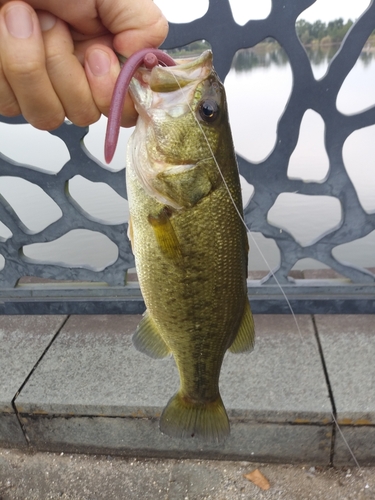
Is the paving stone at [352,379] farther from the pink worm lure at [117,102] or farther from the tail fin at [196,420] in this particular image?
the pink worm lure at [117,102]

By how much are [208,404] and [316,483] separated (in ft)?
4.06

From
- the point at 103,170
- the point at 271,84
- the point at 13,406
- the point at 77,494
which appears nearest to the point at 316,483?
the point at 77,494

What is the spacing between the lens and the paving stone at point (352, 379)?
8.20 feet

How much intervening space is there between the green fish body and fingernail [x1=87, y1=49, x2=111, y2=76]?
145mm

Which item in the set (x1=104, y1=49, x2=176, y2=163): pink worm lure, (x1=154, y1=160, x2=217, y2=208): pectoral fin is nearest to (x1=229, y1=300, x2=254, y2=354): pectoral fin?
(x1=154, y1=160, x2=217, y2=208): pectoral fin

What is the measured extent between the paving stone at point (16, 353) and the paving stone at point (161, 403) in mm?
91

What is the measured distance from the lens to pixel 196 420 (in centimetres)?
185

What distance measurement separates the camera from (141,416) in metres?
2.67

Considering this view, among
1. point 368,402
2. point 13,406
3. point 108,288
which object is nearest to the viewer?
point 368,402

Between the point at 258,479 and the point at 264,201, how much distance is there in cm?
178

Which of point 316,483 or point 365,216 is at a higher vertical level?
point 365,216

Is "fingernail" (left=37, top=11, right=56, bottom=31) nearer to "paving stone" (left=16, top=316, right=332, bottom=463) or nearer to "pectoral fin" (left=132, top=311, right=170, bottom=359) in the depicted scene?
"pectoral fin" (left=132, top=311, right=170, bottom=359)

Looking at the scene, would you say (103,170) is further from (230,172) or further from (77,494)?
(77,494)

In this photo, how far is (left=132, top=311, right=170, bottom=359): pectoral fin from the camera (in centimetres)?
179
